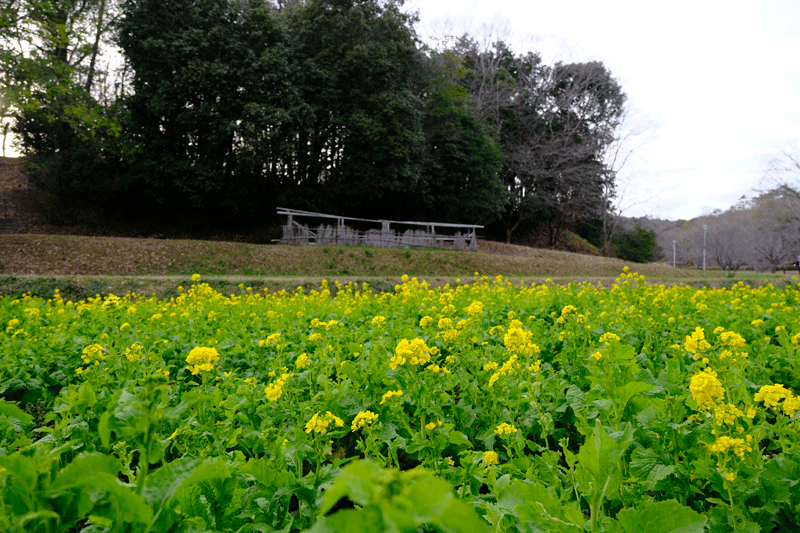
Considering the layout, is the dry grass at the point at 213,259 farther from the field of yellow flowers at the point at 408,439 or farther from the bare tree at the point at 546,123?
the bare tree at the point at 546,123

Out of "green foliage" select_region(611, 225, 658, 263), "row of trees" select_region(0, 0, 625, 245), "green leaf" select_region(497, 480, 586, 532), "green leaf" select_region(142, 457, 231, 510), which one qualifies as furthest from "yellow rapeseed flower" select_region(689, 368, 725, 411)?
"green foliage" select_region(611, 225, 658, 263)

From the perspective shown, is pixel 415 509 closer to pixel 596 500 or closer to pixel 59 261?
pixel 596 500

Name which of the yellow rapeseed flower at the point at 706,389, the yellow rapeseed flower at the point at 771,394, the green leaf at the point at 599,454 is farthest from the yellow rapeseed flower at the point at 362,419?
the yellow rapeseed flower at the point at 771,394

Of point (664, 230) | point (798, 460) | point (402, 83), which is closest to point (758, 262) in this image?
point (664, 230)

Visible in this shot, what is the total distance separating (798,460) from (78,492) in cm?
208

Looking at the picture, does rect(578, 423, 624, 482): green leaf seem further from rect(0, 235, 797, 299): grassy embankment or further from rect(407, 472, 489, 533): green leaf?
rect(0, 235, 797, 299): grassy embankment

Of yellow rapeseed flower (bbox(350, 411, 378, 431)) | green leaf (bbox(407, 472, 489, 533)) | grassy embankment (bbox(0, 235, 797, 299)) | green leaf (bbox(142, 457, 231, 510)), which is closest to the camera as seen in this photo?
green leaf (bbox(407, 472, 489, 533))

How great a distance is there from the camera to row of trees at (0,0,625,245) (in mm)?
19344

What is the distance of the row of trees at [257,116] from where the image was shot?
19.3 m

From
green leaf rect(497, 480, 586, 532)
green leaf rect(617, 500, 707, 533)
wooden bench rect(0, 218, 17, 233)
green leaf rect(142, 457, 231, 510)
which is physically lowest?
green leaf rect(497, 480, 586, 532)

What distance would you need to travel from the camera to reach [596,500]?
1.29 metres

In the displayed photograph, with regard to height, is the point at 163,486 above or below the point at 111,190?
below

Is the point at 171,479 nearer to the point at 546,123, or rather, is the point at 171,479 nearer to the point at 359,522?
the point at 359,522

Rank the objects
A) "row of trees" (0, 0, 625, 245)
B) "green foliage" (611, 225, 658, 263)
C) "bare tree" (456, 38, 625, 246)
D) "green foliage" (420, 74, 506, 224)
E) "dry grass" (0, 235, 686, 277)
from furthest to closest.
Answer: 1. "green foliage" (611, 225, 658, 263)
2. "bare tree" (456, 38, 625, 246)
3. "green foliage" (420, 74, 506, 224)
4. "row of trees" (0, 0, 625, 245)
5. "dry grass" (0, 235, 686, 277)
